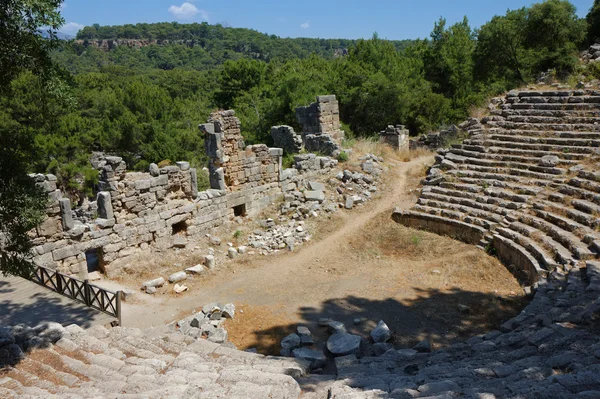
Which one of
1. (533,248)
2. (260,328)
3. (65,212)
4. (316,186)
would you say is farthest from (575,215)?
(65,212)

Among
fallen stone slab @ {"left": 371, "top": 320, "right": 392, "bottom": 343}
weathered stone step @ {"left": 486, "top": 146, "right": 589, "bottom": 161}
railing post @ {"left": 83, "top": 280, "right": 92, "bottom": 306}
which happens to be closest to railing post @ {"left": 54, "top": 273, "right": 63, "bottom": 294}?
railing post @ {"left": 83, "top": 280, "right": 92, "bottom": 306}

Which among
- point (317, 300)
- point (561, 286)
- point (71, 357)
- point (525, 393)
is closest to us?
point (525, 393)

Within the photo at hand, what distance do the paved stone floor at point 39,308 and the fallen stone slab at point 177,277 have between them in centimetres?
241

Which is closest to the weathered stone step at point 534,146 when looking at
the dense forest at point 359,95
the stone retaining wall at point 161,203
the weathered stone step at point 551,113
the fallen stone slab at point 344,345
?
the weathered stone step at point 551,113

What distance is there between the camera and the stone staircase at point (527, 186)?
401 inches

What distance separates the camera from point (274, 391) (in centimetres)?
512

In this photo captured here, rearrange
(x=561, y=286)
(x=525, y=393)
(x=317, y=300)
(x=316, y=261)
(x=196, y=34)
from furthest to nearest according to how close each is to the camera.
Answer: (x=196, y=34), (x=316, y=261), (x=317, y=300), (x=561, y=286), (x=525, y=393)

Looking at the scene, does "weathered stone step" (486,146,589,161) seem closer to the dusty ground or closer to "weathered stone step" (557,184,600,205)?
"weathered stone step" (557,184,600,205)

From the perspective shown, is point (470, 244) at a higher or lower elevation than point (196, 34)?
lower

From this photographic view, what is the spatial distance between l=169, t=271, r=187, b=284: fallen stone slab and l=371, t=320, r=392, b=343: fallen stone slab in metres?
5.09

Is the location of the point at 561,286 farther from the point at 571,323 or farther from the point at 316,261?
the point at 316,261

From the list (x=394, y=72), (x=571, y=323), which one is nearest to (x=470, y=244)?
(x=571, y=323)

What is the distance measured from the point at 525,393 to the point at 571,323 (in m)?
2.90

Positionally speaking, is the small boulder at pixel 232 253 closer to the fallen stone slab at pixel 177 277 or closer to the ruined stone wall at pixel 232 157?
the fallen stone slab at pixel 177 277
